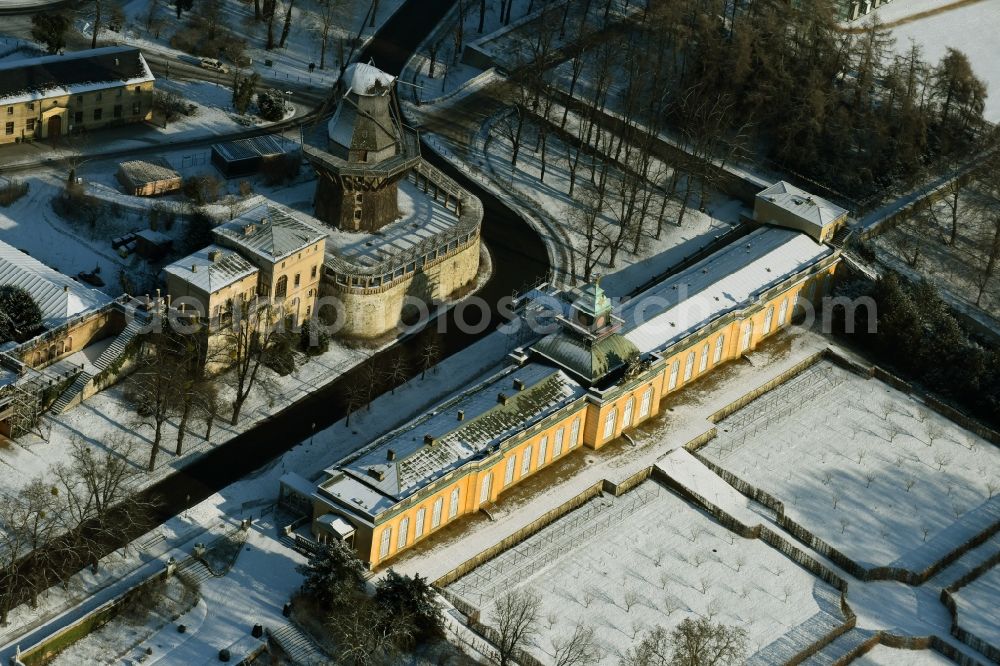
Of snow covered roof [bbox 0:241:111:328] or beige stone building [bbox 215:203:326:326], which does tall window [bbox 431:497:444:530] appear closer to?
beige stone building [bbox 215:203:326:326]

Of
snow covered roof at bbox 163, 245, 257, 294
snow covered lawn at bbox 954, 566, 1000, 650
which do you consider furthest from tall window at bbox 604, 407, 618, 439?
snow covered roof at bbox 163, 245, 257, 294

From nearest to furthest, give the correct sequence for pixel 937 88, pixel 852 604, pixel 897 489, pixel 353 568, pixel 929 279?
pixel 353 568 < pixel 852 604 < pixel 897 489 < pixel 929 279 < pixel 937 88

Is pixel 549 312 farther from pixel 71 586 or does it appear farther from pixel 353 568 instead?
pixel 71 586

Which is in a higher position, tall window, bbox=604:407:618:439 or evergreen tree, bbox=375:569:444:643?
tall window, bbox=604:407:618:439

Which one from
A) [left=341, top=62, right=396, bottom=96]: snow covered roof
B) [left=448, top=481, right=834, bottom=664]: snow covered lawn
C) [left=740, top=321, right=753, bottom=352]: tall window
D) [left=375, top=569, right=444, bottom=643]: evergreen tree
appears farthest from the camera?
[left=740, top=321, right=753, bottom=352]: tall window

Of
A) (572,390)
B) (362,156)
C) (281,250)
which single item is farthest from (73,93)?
(572,390)

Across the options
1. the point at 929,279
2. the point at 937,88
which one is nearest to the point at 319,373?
the point at 929,279
